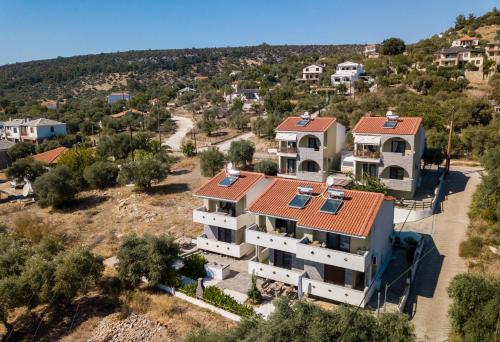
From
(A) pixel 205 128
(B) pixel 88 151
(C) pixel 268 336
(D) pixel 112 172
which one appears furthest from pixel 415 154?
(A) pixel 205 128

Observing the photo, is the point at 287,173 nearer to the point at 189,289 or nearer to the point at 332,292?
the point at 189,289

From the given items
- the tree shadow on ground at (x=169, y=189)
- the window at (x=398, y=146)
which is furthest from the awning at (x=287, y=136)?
the tree shadow on ground at (x=169, y=189)

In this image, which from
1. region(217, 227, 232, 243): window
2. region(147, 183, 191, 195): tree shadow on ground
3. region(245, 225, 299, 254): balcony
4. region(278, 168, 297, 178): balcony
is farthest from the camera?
region(147, 183, 191, 195): tree shadow on ground

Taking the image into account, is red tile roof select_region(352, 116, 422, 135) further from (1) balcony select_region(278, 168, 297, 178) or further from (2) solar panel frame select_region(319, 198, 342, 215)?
(2) solar panel frame select_region(319, 198, 342, 215)

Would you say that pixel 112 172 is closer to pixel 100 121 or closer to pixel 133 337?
pixel 133 337

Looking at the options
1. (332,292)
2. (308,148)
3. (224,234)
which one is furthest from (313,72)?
(332,292)

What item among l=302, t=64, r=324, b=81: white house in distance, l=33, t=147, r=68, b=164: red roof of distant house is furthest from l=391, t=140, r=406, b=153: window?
l=302, t=64, r=324, b=81: white house in distance
